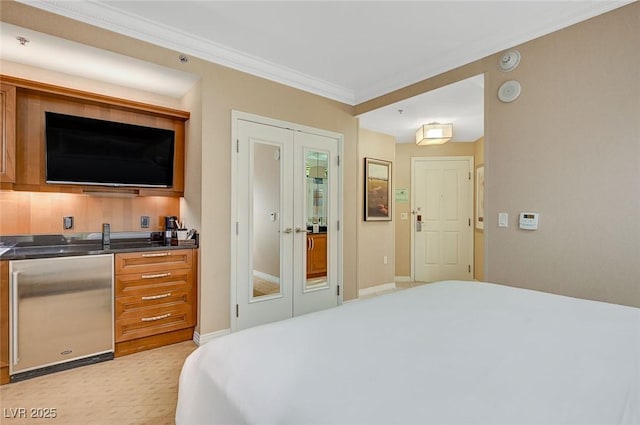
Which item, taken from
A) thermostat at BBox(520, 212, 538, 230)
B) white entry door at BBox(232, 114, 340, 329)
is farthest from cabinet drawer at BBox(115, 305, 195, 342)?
thermostat at BBox(520, 212, 538, 230)

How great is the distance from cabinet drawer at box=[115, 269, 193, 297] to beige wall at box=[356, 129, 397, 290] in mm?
2513

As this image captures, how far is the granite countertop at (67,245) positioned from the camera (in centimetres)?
225

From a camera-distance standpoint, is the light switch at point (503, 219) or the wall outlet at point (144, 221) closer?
the light switch at point (503, 219)

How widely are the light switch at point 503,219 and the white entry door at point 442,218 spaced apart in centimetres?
282

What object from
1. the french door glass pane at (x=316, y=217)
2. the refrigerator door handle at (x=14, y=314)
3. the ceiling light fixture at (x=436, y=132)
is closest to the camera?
the refrigerator door handle at (x=14, y=314)

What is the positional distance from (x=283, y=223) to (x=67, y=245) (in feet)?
6.45

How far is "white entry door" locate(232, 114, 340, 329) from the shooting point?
3.08 meters

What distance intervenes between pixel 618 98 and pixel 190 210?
3.51 meters

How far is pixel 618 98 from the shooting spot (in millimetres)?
2020

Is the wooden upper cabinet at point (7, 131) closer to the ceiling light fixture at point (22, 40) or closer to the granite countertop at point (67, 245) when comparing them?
the ceiling light fixture at point (22, 40)

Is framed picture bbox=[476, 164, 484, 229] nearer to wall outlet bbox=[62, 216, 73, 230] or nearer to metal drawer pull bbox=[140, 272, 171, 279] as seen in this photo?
metal drawer pull bbox=[140, 272, 171, 279]

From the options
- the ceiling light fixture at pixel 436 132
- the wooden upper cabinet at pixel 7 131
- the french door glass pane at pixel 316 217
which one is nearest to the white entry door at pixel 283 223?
the french door glass pane at pixel 316 217

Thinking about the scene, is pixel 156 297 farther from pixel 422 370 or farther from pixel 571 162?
pixel 571 162

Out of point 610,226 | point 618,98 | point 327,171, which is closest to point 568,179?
point 610,226
